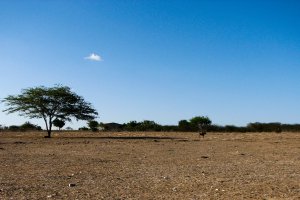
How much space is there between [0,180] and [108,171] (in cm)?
344

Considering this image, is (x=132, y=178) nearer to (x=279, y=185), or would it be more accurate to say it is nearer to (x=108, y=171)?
(x=108, y=171)

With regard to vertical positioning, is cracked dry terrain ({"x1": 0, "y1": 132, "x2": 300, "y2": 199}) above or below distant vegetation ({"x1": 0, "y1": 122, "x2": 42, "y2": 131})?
below

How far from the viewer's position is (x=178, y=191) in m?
10.5

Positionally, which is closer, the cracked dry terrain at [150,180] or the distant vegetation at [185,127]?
the cracked dry terrain at [150,180]

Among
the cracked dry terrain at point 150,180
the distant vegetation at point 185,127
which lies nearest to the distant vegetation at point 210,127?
the distant vegetation at point 185,127

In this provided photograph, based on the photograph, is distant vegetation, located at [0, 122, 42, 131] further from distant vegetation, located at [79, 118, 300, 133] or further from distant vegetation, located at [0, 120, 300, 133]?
distant vegetation, located at [79, 118, 300, 133]

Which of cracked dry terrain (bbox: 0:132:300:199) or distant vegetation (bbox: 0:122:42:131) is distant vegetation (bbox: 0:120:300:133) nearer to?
distant vegetation (bbox: 0:122:42:131)

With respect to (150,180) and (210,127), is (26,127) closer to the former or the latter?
(210,127)

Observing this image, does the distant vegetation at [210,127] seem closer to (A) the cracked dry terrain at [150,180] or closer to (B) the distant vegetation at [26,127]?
(B) the distant vegetation at [26,127]

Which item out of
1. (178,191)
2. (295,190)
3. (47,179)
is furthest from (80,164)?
(295,190)

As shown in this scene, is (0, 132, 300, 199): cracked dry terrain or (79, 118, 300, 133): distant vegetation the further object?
(79, 118, 300, 133): distant vegetation

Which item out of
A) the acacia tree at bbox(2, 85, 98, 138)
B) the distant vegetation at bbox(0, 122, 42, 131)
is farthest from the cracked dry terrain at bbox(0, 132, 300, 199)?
the distant vegetation at bbox(0, 122, 42, 131)

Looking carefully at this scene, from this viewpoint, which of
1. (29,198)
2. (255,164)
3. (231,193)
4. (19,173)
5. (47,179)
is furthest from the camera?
(255,164)

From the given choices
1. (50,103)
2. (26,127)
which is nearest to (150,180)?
(50,103)
